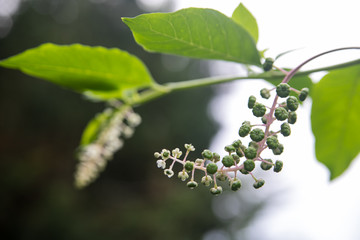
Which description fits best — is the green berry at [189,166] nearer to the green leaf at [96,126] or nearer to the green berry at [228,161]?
the green berry at [228,161]

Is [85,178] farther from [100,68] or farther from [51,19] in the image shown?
[51,19]

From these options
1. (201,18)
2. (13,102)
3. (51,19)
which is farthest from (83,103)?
(201,18)

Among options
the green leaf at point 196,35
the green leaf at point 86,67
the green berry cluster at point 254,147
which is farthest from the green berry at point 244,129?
the green leaf at point 86,67

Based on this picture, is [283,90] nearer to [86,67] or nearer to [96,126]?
[86,67]

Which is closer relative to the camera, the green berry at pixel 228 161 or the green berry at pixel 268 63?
the green berry at pixel 228 161

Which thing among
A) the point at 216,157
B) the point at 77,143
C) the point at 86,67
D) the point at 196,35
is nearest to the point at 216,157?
the point at 216,157
